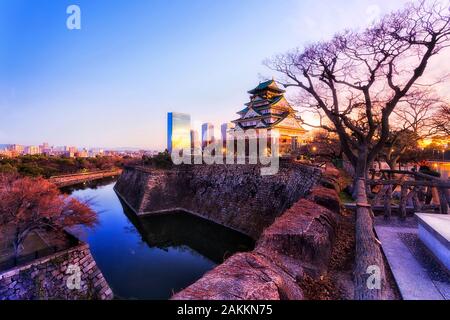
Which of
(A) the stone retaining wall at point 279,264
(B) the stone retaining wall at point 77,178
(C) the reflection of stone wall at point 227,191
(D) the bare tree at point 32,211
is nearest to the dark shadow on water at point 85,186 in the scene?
(B) the stone retaining wall at point 77,178

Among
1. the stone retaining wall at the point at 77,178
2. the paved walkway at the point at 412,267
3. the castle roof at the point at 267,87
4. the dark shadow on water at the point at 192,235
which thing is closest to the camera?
the paved walkway at the point at 412,267

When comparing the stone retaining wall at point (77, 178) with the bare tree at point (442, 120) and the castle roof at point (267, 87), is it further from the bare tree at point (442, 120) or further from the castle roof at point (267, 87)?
the bare tree at point (442, 120)

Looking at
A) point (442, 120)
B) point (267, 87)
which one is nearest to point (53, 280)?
point (442, 120)

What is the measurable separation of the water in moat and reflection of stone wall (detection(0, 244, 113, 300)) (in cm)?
109

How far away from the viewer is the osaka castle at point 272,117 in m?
21.5

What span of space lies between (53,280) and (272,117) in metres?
20.2

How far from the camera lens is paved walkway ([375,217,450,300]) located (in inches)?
111

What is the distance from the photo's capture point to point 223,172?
52.7 feet

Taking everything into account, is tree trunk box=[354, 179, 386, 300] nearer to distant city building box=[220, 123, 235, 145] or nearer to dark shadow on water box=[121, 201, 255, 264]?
dark shadow on water box=[121, 201, 255, 264]

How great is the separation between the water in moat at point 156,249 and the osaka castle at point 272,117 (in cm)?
1200

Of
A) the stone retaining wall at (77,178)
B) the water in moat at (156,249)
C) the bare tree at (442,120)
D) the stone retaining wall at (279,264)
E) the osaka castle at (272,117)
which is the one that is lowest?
the water in moat at (156,249)
